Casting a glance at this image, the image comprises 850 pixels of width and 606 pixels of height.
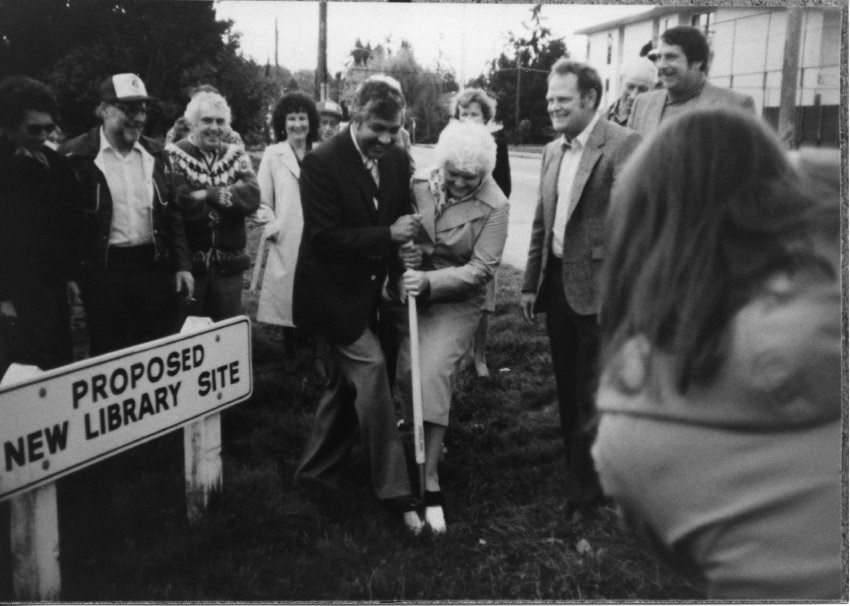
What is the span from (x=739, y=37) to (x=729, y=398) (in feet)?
6.29

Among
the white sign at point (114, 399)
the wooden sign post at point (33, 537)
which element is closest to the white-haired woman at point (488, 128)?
the white sign at point (114, 399)

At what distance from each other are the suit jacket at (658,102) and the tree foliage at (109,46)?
135cm

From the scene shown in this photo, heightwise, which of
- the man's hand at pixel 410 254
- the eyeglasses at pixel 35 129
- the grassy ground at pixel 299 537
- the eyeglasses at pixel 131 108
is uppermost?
the eyeglasses at pixel 131 108

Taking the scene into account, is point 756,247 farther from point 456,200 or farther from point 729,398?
point 456,200

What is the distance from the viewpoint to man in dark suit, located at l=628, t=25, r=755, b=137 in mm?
2652

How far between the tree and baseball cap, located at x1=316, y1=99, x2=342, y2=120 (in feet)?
2.08

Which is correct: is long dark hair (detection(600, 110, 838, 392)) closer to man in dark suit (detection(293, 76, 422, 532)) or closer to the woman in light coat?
man in dark suit (detection(293, 76, 422, 532))

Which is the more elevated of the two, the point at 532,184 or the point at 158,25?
the point at 158,25

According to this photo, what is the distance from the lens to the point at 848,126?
2.58 meters

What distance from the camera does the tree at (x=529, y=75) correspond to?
8.80ft

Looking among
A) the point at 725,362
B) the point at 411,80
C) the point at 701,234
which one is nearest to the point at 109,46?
the point at 411,80

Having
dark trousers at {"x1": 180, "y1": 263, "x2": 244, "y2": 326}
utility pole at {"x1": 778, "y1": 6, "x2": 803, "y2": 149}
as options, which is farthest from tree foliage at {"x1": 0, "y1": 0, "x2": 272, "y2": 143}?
utility pole at {"x1": 778, "y1": 6, "x2": 803, "y2": 149}

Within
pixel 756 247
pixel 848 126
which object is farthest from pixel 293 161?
pixel 756 247

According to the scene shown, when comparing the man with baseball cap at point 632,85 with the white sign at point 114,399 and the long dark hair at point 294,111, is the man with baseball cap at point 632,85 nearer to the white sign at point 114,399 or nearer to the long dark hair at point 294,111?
the long dark hair at point 294,111
